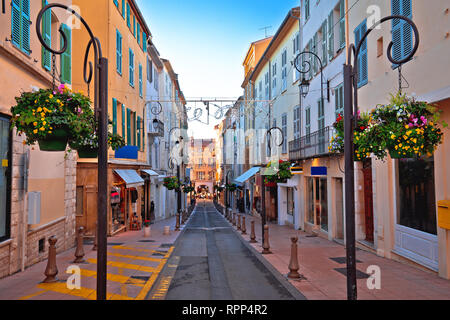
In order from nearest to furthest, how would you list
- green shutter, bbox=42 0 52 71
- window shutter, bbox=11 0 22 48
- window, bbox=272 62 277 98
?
window shutter, bbox=11 0 22 48
green shutter, bbox=42 0 52 71
window, bbox=272 62 277 98

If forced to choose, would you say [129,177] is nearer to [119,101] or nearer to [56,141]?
[119,101]

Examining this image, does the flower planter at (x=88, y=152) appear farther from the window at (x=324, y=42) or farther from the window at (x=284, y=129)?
the window at (x=284, y=129)

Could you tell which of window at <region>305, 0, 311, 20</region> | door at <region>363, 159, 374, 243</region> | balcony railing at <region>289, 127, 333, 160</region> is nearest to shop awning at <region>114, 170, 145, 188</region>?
balcony railing at <region>289, 127, 333, 160</region>

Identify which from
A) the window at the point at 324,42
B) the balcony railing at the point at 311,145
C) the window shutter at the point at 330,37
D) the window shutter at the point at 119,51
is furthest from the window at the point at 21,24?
the window at the point at 324,42

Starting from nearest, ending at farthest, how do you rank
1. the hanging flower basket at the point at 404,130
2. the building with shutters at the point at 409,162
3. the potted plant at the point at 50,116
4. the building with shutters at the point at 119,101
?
the potted plant at the point at 50,116 → the hanging flower basket at the point at 404,130 → the building with shutters at the point at 409,162 → the building with shutters at the point at 119,101

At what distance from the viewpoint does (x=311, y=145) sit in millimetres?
17406

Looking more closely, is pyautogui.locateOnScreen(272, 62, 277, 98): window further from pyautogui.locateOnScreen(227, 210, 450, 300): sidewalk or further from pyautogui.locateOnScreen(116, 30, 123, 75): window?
pyautogui.locateOnScreen(227, 210, 450, 300): sidewalk

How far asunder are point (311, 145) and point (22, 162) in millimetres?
12085

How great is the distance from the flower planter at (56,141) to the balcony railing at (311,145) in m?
10.8

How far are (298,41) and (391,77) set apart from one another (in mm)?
11003

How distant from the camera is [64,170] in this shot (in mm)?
13148

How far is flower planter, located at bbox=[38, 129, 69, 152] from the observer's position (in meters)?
5.15

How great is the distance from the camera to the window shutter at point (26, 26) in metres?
9.23

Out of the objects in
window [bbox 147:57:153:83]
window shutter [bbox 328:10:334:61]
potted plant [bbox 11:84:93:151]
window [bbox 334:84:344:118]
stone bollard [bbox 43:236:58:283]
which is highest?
window [bbox 147:57:153:83]
